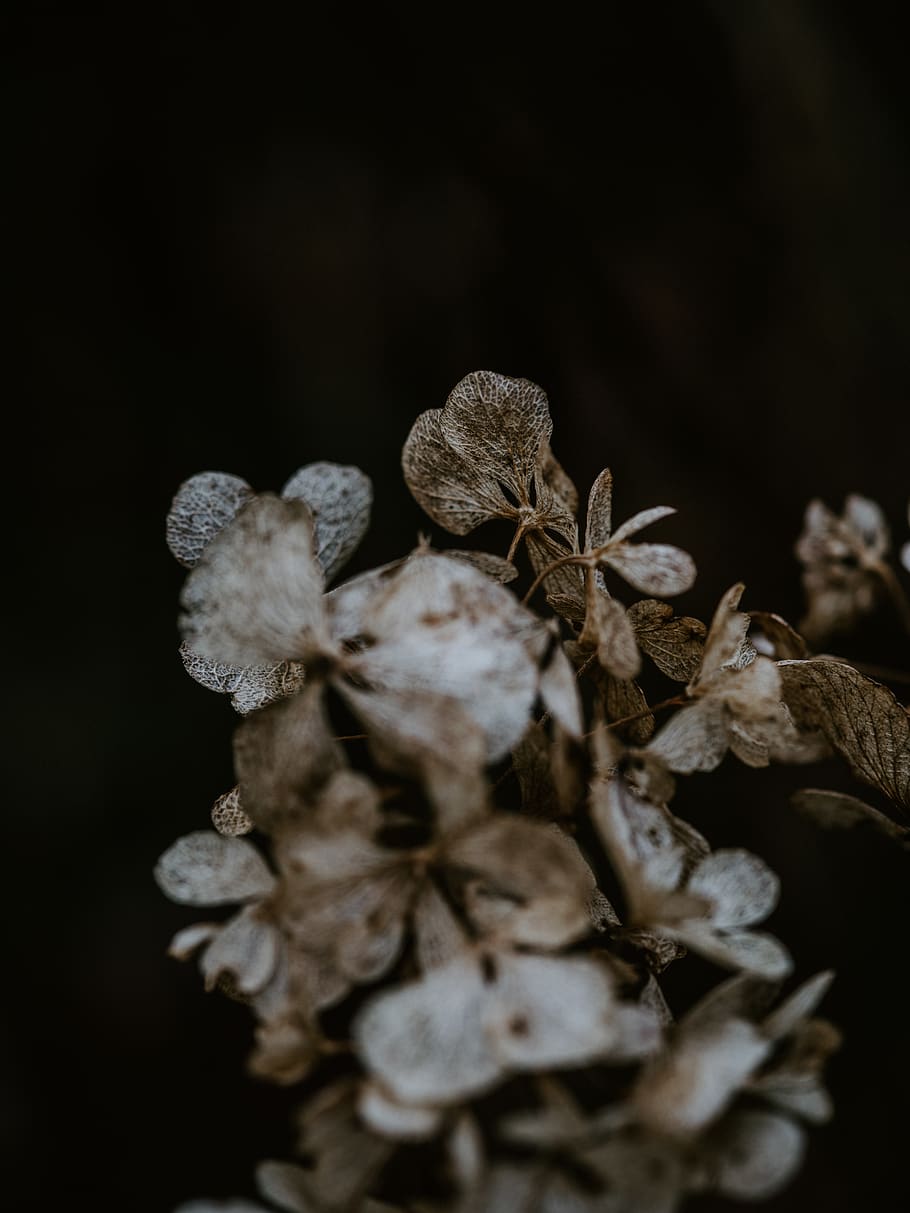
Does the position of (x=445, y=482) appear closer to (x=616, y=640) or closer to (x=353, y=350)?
(x=616, y=640)

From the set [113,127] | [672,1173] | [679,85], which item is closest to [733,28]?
[679,85]

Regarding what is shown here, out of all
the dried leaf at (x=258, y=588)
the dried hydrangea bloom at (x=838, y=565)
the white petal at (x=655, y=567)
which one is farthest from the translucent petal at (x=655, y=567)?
the dried hydrangea bloom at (x=838, y=565)

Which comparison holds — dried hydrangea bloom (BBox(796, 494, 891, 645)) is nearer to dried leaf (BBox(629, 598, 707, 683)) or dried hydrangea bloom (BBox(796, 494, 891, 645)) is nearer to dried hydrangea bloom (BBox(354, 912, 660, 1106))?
dried leaf (BBox(629, 598, 707, 683))

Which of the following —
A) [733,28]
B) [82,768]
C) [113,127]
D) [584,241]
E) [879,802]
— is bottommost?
[879,802]

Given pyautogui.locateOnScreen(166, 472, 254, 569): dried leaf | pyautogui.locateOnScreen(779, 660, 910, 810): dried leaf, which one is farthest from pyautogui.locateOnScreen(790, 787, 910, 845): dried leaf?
pyautogui.locateOnScreen(166, 472, 254, 569): dried leaf

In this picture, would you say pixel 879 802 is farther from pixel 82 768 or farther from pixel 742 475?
pixel 82 768
